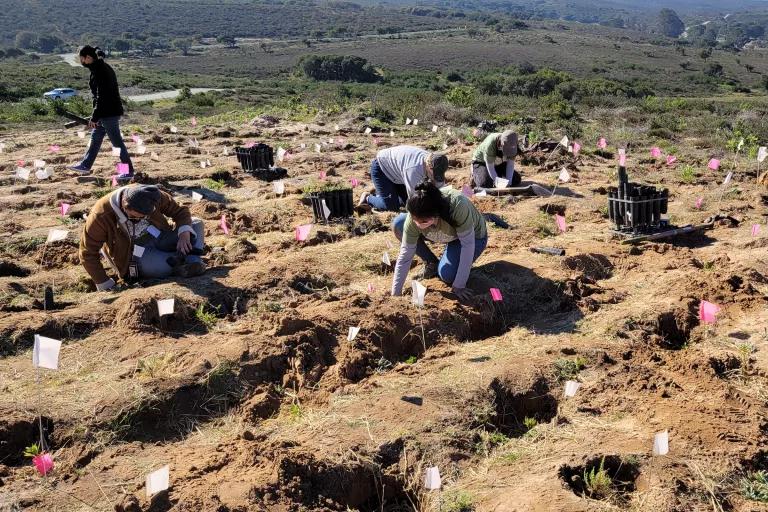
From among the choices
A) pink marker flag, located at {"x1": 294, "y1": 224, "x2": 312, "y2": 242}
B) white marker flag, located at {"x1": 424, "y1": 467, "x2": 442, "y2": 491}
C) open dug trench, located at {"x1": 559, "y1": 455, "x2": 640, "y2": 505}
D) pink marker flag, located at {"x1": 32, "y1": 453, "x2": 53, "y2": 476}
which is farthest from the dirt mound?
open dug trench, located at {"x1": 559, "y1": 455, "x2": 640, "y2": 505}

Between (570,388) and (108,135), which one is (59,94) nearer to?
(108,135)

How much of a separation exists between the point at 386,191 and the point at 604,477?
489 centimetres

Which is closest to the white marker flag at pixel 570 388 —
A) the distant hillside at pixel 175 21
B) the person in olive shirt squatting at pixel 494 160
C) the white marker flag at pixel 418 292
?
the white marker flag at pixel 418 292

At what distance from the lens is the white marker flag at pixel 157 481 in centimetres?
340

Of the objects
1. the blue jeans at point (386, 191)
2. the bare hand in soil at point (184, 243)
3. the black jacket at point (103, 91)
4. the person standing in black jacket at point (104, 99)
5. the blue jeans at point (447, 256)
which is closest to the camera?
the blue jeans at point (447, 256)

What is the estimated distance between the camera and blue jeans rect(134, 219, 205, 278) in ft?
20.6

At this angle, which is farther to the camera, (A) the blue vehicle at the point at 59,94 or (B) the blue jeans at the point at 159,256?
(A) the blue vehicle at the point at 59,94

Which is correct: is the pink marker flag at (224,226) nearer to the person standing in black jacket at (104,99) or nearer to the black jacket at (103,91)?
the person standing in black jacket at (104,99)

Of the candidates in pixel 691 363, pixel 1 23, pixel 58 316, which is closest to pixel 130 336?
pixel 58 316

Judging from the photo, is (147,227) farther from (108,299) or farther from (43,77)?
(43,77)

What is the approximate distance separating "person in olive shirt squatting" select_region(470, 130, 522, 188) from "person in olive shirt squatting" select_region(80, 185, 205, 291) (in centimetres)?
429

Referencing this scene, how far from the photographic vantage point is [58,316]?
5387 mm

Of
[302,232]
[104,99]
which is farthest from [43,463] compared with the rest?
[104,99]

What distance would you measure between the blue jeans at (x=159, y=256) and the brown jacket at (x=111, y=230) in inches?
4.6
